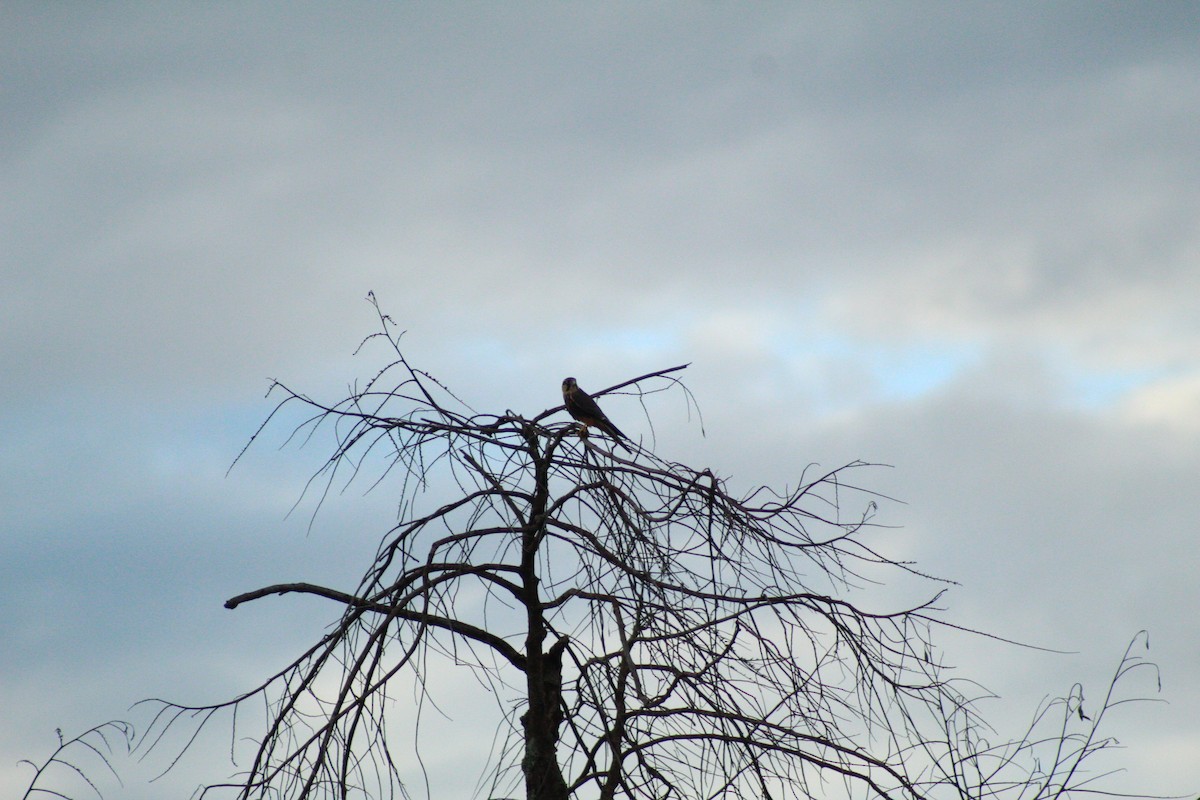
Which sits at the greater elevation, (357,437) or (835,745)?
(357,437)

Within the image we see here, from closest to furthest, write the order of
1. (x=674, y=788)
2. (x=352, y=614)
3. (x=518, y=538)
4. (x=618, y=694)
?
→ (x=618, y=694) < (x=674, y=788) < (x=352, y=614) < (x=518, y=538)

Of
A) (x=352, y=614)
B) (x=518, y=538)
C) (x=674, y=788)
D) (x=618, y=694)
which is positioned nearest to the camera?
(x=618, y=694)

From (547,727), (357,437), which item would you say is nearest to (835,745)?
(547,727)

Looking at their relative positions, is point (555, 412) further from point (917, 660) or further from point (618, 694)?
point (917, 660)

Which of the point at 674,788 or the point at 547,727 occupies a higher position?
the point at 547,727

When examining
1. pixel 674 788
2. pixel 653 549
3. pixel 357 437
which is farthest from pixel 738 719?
pixel 357 437

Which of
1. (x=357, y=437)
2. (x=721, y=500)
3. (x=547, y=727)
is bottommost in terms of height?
(x=547, y=727)

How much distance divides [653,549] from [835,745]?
2.50 ft

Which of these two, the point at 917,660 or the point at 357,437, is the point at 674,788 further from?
the point at 357,437

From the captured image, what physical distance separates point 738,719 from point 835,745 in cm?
35

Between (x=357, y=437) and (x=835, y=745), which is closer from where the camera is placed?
(x=835, y=745)

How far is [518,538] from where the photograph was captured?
350cm

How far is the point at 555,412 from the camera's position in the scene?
11.7 ft

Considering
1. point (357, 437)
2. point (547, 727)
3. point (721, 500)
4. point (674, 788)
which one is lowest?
point (674, 788)
